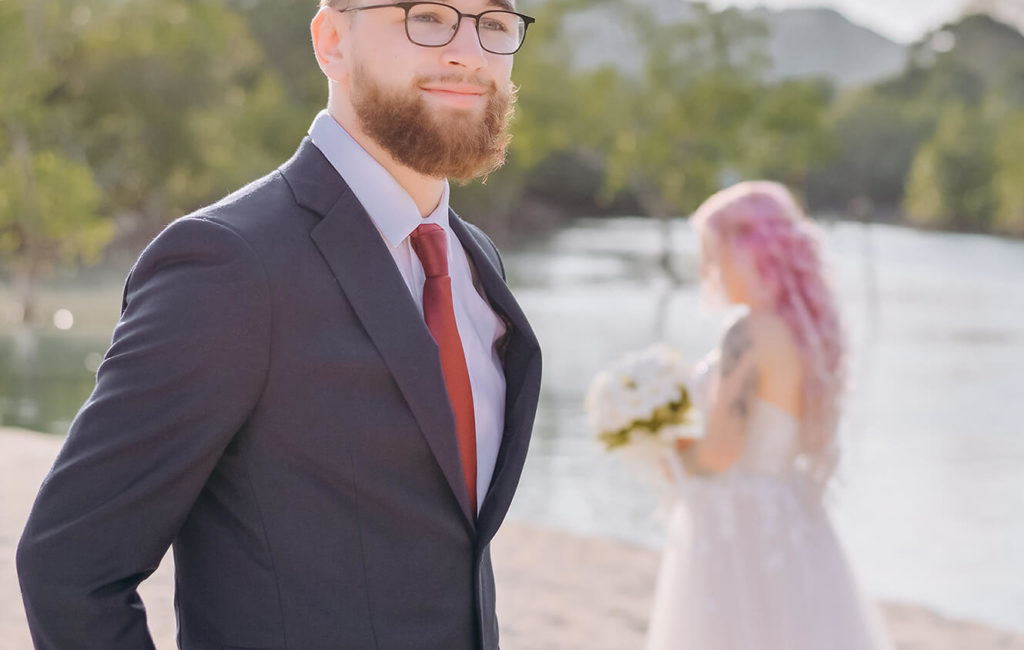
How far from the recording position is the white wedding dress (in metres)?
4.19

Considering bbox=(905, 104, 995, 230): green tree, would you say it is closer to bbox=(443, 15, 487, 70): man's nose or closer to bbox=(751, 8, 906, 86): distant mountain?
bbox=(443, 15, 487, 70): man's nose

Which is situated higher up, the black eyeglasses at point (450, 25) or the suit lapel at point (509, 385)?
the black eyeglasses at point (450, 25)

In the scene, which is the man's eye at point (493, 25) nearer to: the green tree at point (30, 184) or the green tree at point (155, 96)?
the green tree at point (30, 184)

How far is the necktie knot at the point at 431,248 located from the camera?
168 cm

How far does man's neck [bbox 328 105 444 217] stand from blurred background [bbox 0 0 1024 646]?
2.89 metres

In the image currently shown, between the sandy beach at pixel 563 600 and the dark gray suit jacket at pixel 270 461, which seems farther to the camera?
the sandy beach at pixel 563 600

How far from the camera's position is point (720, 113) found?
41844 millimetres

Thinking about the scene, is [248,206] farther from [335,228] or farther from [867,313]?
[867,313]

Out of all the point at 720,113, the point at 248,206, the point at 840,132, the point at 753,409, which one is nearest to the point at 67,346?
the point at 753,409

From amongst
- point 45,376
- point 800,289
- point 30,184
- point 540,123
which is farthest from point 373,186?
point 540,123

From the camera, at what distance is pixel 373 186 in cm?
164

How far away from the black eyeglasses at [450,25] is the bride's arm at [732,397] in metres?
2.67

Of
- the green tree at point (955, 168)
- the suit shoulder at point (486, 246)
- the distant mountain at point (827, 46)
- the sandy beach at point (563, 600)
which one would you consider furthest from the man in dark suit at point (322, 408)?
the distant mountain at point (827, 46)

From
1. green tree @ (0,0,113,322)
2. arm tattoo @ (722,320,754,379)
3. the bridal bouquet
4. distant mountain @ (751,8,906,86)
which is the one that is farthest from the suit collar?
distant mountain @ (751,8,906,86)
